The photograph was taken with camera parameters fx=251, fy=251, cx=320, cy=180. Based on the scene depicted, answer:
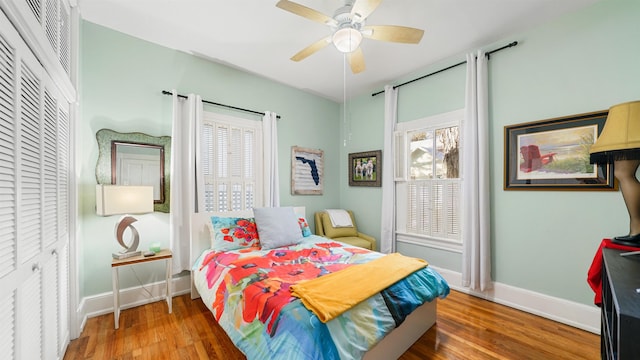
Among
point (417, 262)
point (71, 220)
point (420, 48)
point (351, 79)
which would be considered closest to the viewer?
point (71, 220)

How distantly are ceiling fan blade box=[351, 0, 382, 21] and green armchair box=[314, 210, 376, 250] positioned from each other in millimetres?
2741

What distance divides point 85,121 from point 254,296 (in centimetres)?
233

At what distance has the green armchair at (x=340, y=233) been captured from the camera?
367 cm

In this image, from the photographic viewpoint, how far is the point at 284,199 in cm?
385

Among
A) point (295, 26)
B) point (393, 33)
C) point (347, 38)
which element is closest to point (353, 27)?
point (347, 38)

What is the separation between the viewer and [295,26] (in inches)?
95.3

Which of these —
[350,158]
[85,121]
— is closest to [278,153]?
[350,158]

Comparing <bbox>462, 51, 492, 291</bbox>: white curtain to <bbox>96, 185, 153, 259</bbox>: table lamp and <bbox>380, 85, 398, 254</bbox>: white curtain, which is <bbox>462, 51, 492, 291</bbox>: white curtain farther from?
<bbox>96, 185, 153, 259</bbox>: table lamp

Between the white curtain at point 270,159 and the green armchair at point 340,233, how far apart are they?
31.1 inches

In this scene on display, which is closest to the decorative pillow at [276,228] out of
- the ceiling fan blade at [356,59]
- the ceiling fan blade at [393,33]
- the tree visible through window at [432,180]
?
the tree visible through window at [432,180]

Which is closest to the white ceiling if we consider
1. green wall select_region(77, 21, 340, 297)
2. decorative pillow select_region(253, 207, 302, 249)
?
green wall select_region(77, 21, 340, 297)

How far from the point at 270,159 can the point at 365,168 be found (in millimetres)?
1555

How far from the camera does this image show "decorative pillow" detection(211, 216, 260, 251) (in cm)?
269

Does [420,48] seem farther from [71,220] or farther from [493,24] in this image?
[71,220]
